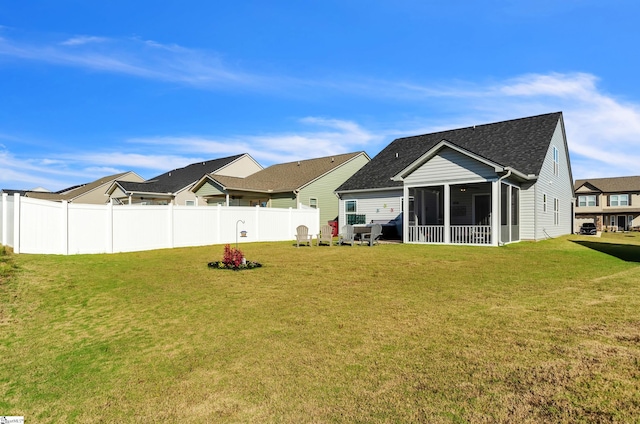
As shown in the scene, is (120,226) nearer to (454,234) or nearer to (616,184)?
(454,234)

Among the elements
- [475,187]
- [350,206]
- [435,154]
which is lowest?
[350,206]

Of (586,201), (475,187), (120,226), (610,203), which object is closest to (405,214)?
(475,187)

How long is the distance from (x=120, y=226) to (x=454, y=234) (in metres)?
15.5

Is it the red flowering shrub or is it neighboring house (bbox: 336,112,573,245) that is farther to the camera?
neighboring house (bbox: 336,112,573,245)

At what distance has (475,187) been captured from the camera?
69.3ft

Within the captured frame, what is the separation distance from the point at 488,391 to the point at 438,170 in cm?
1587

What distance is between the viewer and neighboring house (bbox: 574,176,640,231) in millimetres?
46531

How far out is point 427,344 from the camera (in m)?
4.83

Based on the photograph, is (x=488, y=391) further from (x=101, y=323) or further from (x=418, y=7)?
(x=418, y=7)

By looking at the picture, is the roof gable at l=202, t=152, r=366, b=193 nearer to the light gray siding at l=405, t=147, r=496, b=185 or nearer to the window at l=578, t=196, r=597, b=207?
the light gray siding at l=405, t=147, r=496, b=185

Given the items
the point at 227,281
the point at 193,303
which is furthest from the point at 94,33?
the point at 193,303

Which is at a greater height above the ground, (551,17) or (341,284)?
(551,17)

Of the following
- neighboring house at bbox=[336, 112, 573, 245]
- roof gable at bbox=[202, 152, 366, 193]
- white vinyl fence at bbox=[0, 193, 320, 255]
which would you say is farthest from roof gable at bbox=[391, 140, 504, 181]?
roof gable at bbox=[202, 152, 366, 193]

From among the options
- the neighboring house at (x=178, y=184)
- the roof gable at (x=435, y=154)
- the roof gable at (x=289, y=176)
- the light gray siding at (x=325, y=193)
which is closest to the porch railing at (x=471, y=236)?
the roof gable at (x=435, y=154)
